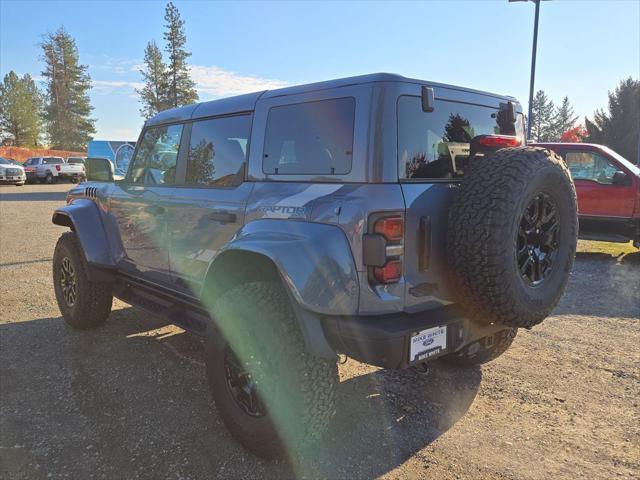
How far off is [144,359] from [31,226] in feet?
31.1

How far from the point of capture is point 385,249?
89.6 inches

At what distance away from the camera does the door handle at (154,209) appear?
12.1ft

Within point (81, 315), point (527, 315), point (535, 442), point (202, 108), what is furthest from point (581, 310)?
point (81, 315)

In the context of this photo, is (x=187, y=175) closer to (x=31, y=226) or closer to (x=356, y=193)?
(x=356, y=193)

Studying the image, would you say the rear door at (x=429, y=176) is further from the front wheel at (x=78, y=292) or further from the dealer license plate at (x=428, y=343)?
the front wheel at (x=78, y=292)

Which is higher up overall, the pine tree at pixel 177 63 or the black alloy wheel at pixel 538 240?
the pine tree at pixel 177 63

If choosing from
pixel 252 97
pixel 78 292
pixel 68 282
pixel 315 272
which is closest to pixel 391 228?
pixel 315 272

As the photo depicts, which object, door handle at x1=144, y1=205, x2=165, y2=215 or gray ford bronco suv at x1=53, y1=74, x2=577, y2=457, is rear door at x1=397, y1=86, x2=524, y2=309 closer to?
gray ford bronco suv at x1=53, y1=74, x2=577, y2=457

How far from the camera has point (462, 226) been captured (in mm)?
2365

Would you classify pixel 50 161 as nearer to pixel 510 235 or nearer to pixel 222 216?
pixel 222 216

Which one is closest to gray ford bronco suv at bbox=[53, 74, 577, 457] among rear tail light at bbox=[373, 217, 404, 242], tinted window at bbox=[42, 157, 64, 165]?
rear tail light at bbox=[373, 217, 404, 242]

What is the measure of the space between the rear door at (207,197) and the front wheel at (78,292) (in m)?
1.33

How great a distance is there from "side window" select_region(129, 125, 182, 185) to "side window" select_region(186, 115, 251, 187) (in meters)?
0.25

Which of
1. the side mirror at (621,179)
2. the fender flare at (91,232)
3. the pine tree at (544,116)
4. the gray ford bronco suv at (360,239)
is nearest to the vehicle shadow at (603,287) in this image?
the side mirror at (621,179)
